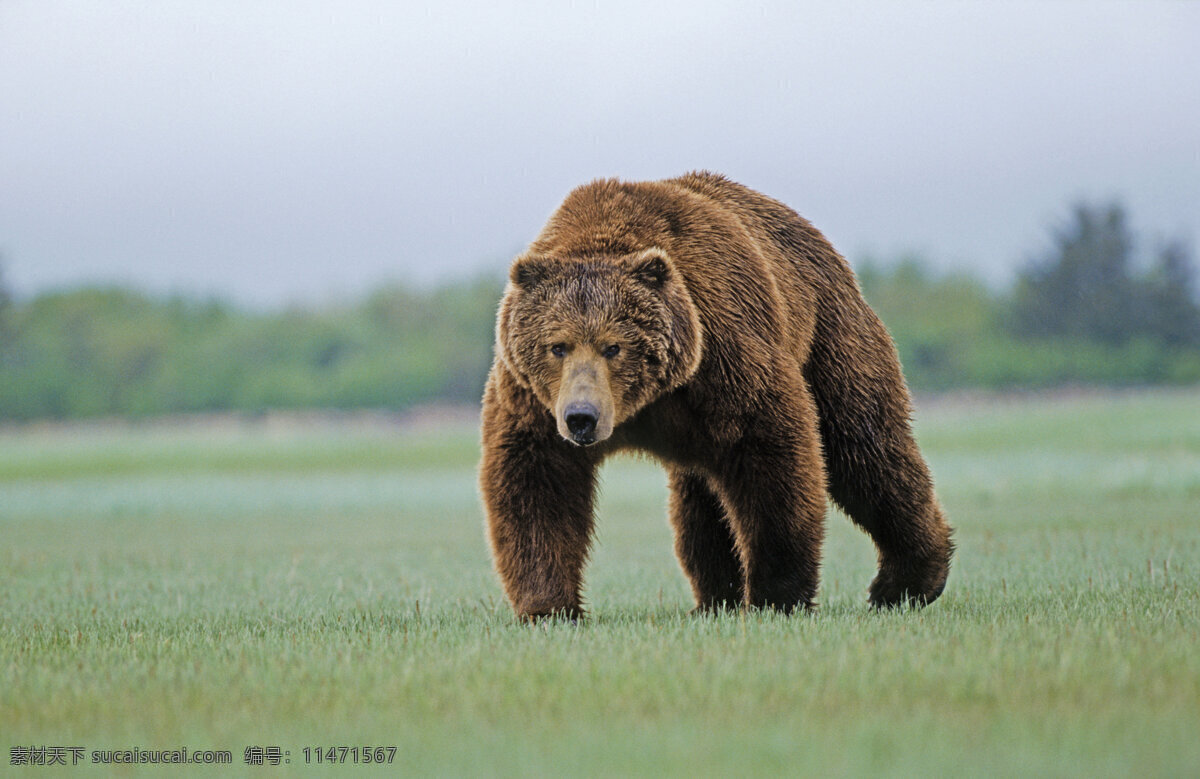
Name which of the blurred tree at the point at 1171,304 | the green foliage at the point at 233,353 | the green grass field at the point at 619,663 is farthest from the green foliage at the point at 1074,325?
the green grass field at the point at 619,663

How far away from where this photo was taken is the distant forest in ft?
169

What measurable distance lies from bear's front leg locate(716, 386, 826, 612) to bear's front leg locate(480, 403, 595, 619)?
75 cm

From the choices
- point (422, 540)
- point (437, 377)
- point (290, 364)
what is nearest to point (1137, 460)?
point (422, 540)

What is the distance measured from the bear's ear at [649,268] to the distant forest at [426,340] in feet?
146

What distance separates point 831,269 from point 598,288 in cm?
215

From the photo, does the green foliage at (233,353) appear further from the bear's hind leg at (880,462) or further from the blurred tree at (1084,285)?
the bear's hind leg at (880,462)

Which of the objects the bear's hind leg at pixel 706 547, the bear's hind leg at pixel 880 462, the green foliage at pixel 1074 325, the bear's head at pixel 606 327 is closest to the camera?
the bear's head at pixel 606 327

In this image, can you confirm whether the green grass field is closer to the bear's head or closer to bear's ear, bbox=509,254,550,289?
the bear's head

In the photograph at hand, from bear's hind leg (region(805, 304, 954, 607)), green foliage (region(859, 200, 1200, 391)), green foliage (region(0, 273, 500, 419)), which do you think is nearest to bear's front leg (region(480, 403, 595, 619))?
bear's hind leg (region(805, 304, 954, 607))

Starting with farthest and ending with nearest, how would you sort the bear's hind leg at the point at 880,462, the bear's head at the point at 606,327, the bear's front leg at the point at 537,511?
the bear's hind leg at the point at 880,462, the bear's front leg at the point at 537,511, the bear's head at the point at 606,327

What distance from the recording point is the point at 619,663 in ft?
16.3

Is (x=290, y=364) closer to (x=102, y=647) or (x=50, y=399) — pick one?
(x=50, y=399)

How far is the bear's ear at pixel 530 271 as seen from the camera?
6.26 meters

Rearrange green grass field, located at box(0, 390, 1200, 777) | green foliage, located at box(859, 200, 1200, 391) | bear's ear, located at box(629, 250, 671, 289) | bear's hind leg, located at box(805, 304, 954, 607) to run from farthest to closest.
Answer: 1. green foliage, located at box(859, 200, 1200, 391)
2. bear's hind leg, located at box(805, 304, 954, 607)
3. bear's ear, located at box(629, 250, 671, 289)
4. green grass field, located at box(0, 390, 1200, 777)
